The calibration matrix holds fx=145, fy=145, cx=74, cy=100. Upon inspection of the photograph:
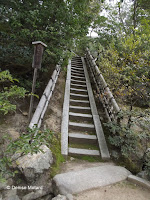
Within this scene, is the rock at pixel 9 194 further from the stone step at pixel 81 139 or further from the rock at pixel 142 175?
the rock at pixel 142 175

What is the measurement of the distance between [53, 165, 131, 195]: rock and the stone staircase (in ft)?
1.82

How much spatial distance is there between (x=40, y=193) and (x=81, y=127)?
2.41 metres

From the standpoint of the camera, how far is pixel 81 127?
4820mm

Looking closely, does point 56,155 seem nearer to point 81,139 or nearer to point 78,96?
point 81,139

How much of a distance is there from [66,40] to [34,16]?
1164mm

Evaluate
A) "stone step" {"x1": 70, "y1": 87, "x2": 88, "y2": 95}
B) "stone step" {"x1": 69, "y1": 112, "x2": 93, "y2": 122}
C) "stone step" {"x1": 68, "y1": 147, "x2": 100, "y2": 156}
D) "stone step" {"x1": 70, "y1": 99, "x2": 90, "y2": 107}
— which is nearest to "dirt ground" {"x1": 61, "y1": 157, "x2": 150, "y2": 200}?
"stone step" {"x1": 68, "y1": 147, "x2": 100, "y2": 156}

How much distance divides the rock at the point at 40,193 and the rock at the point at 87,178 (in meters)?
0.14

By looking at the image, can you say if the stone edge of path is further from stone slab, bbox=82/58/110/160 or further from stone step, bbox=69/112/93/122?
stone step, bbox=69/112/93/122

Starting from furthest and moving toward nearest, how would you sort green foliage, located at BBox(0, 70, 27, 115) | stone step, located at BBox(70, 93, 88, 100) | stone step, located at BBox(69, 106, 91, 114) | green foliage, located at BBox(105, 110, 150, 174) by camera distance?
1. stone step, located at BBox(70, 93, 88, 100)
2. stone step, located at BBox(69, 106, 91, 114)
3. green foliage, located at BBox(105, 110, 150, 174)
4. green foliage, located at BBox(0, 70, 27, 115)

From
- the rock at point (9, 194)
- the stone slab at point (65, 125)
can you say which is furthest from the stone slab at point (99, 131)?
the rock at point (9, 194)

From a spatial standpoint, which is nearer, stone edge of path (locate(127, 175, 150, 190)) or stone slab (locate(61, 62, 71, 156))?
stone edge of path (locate(127, 175, 150, 190))

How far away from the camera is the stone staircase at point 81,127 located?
4.05 meters

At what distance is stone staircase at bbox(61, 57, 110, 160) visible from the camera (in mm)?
4051

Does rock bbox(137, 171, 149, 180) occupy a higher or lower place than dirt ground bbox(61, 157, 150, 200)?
higher
